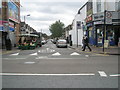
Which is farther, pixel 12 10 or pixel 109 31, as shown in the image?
pixel 12 10

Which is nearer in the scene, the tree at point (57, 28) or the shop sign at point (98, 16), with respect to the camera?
the shop sign at point (98, 16)

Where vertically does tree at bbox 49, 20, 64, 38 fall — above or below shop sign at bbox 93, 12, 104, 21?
above

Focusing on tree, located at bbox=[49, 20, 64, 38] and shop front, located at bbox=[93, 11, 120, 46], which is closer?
shop front, located at bbox=[93, 11, 120, 46]

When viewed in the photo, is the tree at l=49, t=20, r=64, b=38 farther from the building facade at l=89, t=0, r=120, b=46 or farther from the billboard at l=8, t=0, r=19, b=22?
the building facade at l=89, t=0, r=120, b=46

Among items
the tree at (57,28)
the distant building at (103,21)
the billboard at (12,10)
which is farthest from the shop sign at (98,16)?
the tree at (57,28)

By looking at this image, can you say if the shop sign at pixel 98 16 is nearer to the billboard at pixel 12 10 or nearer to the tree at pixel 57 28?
the billboard at pixel 12 10

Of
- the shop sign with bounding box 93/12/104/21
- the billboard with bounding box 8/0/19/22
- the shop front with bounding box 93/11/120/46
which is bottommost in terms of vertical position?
the shop front with bounding box 93/11/120/46

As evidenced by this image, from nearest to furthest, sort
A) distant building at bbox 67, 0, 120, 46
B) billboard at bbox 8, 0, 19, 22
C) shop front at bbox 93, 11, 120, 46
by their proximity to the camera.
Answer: distant building at bbox 67, 0, 120, 46 → shop front at bbox 93, 11, 120, 46 → billboard at bbox 8, 0, 19, 22

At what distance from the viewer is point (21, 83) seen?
5957 mm

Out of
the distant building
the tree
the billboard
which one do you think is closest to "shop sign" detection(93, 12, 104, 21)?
the distant building

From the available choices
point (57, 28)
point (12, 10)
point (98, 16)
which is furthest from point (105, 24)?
point (57, 28)

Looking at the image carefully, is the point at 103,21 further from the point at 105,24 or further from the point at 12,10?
the point at 12,10

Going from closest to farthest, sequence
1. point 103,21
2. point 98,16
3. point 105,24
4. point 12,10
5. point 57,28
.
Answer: point 103,21, point 105,24, point 98,16, point 12,10, point 57,28

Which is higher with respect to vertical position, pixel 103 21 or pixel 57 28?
pixel 57 28
